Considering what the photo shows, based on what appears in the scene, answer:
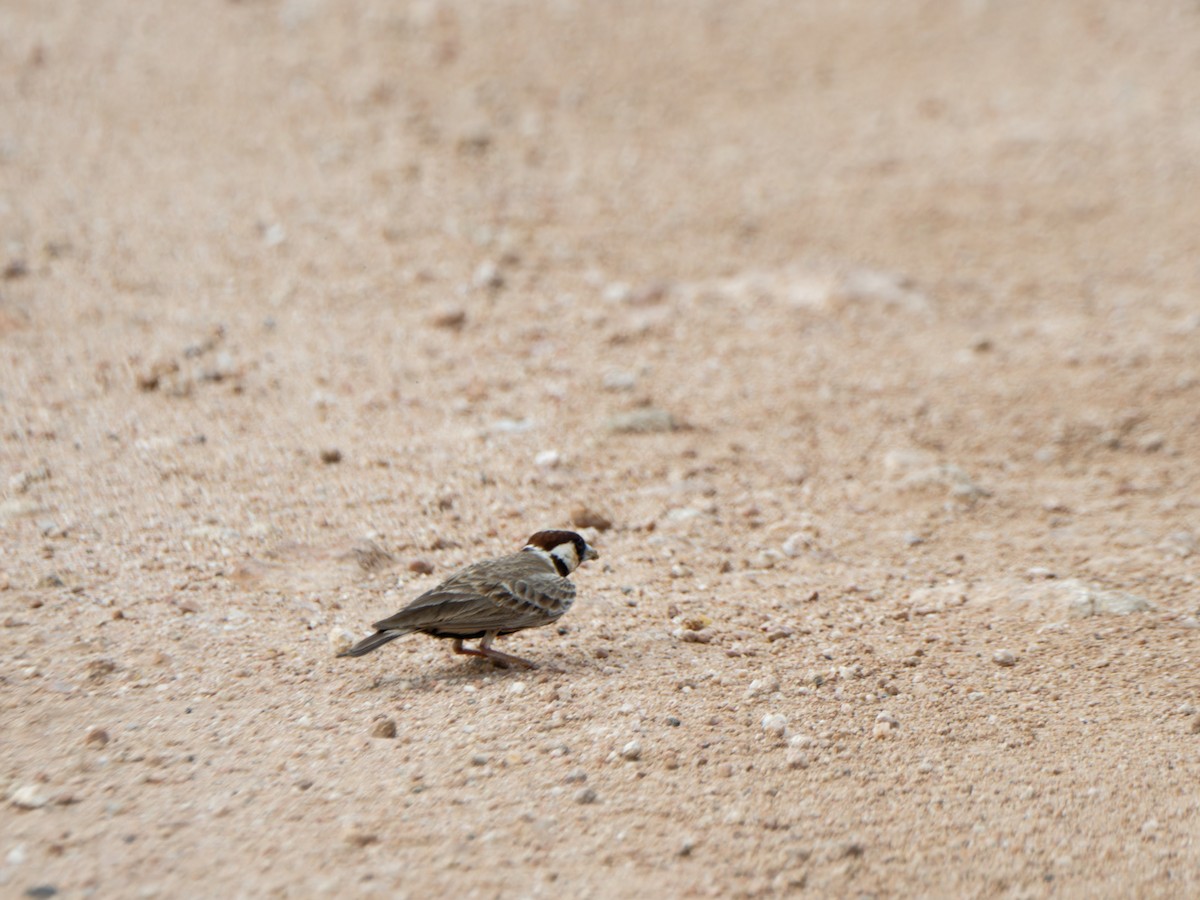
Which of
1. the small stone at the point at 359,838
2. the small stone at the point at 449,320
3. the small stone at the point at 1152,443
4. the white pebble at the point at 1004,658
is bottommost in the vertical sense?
the small stone at the point at 1152,443

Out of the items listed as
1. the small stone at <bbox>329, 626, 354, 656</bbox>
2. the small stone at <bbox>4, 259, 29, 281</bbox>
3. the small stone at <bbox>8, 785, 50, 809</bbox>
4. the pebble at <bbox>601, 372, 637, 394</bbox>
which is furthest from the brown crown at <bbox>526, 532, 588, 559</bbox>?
the small stone at <bbox>4, 259, 29, 281</bbox>

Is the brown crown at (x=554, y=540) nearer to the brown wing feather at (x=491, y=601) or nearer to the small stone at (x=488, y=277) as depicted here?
A: the brown wing feather at (x=491, y=601)

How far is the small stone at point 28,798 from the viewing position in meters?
3.54

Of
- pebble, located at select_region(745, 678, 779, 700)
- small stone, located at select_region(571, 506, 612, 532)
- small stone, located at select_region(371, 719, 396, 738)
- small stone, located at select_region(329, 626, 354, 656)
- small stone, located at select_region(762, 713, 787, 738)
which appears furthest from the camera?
small stone, located at select_region(571, 506, 612, 532)

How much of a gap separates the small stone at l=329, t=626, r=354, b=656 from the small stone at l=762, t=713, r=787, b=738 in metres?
1.42

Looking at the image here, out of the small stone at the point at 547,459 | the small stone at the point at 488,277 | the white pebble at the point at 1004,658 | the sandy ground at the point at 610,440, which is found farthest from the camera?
the small stone at the point at 488,277

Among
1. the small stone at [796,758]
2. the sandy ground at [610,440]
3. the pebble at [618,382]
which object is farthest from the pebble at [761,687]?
the pebble at [618,382]

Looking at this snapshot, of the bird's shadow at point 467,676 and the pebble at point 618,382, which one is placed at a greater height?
the pebble at point 618,382

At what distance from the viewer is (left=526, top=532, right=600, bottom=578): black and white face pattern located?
15.8 ft

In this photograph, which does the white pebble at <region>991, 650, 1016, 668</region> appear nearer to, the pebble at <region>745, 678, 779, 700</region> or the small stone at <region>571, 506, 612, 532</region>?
the pebble at <region>745, 678, 779, 700</region>

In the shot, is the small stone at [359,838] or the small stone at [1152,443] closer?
the small stone at [359,838]

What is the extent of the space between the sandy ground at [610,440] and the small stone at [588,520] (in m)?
0.02

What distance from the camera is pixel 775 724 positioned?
4.21m

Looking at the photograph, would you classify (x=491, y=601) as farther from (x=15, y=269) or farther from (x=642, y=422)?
(x=15, y=269)
